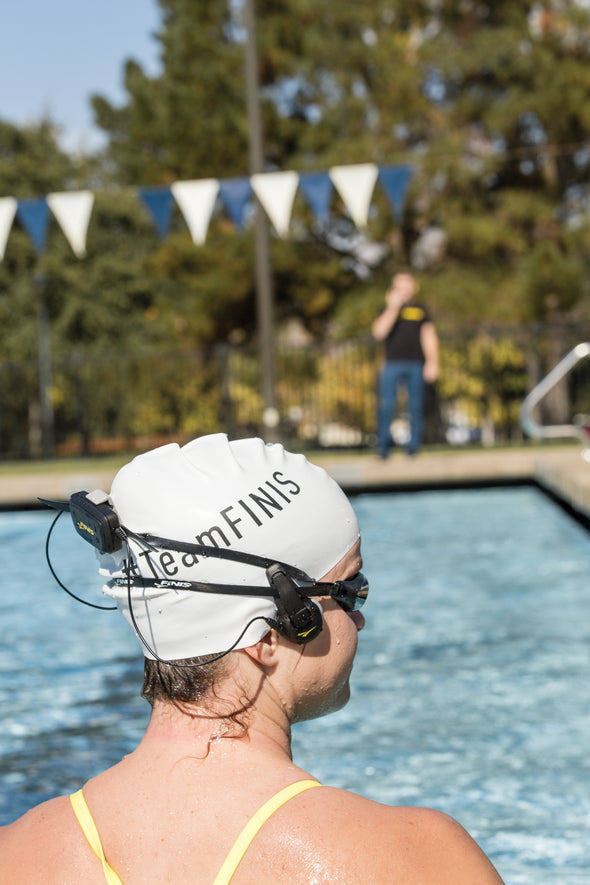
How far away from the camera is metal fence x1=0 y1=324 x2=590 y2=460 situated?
15.0m

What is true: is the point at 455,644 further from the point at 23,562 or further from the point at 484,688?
the point at 23,562

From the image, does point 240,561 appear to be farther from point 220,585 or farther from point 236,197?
point 236,197

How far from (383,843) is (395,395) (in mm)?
9748

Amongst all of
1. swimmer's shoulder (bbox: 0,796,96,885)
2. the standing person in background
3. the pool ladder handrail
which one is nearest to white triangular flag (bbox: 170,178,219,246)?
the standing person in background

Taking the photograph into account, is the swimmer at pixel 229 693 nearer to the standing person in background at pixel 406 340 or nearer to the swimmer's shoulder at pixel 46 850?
the swimmer's shoulder at pixel 46 850

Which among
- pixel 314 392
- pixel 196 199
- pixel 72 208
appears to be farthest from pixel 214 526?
pixel 314 392

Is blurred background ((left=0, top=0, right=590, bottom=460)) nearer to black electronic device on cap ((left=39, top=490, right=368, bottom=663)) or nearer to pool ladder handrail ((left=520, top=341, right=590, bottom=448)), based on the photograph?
pool ladder handrail ((left=520, top=341, right=590, bottom=448))

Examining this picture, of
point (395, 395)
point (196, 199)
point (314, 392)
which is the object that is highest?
point (196, 199)

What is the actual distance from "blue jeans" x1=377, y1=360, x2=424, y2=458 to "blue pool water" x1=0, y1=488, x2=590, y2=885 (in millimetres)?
2885

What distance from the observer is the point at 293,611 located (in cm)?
124

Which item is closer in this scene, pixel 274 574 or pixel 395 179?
pixel 274 574

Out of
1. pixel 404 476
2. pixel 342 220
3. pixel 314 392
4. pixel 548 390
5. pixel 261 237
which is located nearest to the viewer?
pixel 548 390

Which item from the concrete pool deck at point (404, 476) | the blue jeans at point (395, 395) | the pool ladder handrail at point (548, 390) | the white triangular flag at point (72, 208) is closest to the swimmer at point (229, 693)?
the pool ladder handrail at point (548, 390)

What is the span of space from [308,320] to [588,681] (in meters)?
20.1
